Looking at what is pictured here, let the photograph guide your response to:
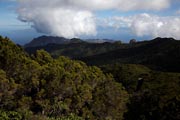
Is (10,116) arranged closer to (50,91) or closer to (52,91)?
(50,91)

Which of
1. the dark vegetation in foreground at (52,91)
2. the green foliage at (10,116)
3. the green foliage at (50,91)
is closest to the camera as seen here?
the green foliage at (10,116)

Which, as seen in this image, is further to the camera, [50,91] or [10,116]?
[50,91]

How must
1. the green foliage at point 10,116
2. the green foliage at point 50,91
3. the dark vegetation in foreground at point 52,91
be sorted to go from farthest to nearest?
the green foliage at point 50,91, the dark vegetation in foreground at point 52,91, the green foliage at point 10,116

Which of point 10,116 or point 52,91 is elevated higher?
point 52,91

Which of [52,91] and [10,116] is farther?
[52,91]

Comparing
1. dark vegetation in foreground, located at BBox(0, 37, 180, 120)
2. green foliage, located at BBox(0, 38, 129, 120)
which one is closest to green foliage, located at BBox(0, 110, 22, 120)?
dark vegetation in foreground, located at BBox(0, 37, 180, 120)

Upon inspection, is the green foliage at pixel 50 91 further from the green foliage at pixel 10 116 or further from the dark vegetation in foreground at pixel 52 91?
the green foliage at pixel 10 116

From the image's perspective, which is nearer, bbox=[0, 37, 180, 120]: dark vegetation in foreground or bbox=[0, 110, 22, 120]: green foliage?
bbox=[0, 110, 22, 120]: green foliage

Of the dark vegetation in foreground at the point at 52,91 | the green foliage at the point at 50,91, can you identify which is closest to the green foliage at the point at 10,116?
the dark vegetation in foreground at the point at 52,91

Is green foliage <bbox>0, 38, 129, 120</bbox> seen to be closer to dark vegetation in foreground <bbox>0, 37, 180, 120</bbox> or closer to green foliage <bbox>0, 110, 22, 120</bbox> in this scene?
dark vegetation in foreground <bbox>0, 37, 180, 120</bbox>

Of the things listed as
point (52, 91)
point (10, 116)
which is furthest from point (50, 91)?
point (10, 116)

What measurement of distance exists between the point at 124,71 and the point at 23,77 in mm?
84245

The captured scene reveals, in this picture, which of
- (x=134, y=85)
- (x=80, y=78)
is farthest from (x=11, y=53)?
(x=134, y=85)

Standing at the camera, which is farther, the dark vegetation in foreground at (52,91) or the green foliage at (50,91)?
the green foliage at (50,91)
